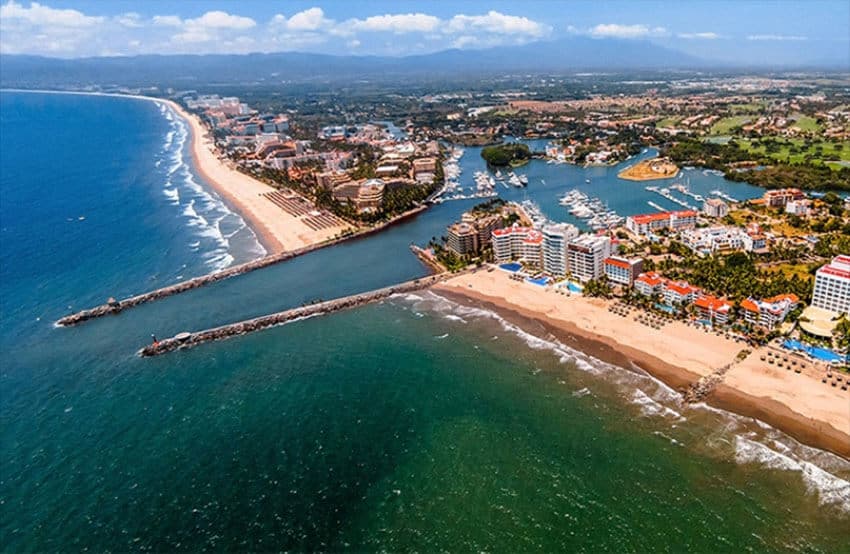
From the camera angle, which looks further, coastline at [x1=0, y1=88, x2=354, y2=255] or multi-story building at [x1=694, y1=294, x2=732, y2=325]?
coastline at [x1=0, y1=88, x2=354, y2=255]

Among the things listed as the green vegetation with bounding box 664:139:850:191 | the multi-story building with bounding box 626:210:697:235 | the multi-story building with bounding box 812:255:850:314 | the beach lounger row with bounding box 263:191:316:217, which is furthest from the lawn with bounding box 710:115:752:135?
the multi-story building with bounding box 812:255:850:314

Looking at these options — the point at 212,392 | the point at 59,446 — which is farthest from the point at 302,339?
the point at 59,446

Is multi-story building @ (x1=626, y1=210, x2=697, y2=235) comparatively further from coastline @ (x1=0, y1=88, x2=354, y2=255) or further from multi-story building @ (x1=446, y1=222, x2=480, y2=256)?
coastline @ (x1=0, y1=88, x2=354, y2=255)

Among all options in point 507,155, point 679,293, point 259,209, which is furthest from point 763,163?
point 259,209

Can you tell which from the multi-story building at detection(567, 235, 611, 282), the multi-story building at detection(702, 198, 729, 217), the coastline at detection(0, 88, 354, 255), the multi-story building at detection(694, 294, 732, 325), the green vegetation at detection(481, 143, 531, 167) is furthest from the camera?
the green vegetation at detection(481, 143, 531, 167)

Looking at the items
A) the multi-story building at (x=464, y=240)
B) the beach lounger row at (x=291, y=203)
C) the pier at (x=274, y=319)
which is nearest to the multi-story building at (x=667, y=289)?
the multi-story building at (x=464, y=240)

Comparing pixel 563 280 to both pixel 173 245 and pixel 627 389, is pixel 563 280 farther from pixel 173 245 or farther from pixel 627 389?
pixel 173 245

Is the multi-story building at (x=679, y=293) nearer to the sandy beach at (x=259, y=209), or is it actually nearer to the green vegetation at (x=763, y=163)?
the sandy beach at (x=259, y=209)
